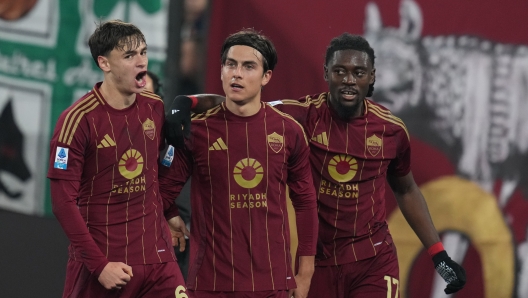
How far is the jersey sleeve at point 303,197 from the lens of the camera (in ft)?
14.6

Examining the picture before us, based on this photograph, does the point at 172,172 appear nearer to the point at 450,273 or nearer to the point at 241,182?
the point at 241,182

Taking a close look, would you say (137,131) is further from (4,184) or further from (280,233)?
(4,184)

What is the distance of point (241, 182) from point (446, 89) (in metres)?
2.80

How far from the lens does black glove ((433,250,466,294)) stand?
4938mm

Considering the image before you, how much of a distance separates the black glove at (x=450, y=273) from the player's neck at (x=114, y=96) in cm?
189

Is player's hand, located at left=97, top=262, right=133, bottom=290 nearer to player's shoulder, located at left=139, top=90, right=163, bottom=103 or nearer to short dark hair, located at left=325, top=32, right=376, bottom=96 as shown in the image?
player's shoulder, located at left=139, top=90, right=163, bottom=103

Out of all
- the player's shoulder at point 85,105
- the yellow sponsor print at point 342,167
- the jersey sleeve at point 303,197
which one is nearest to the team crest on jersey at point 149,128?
the player's shoulder at point 85,105

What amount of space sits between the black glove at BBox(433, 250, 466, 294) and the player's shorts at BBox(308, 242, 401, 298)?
297 millimetres

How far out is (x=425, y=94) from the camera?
6.62 meters

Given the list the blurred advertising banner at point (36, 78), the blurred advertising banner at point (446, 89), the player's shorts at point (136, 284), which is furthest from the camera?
the blurred advertising banner at point (36, 78)

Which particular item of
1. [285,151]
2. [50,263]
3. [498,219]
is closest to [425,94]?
[498,219]

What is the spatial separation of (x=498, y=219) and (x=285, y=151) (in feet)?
9.47

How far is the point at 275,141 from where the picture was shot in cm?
436

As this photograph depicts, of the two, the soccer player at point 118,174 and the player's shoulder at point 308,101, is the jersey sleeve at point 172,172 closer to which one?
the soccer player at point 118,174
